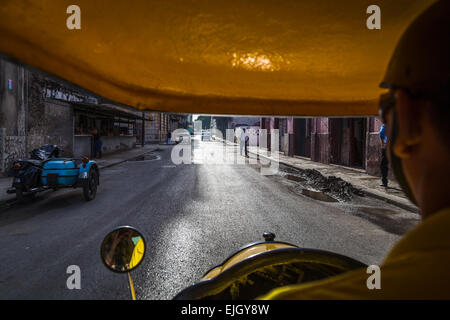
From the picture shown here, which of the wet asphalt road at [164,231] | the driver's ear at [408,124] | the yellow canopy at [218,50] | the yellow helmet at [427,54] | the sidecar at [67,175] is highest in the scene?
the yellow canopy at [218,50]

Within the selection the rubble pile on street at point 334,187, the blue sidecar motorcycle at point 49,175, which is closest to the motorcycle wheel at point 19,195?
the blue sidecar motorcycle at point 49,175

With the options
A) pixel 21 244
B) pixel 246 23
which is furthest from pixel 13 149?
pixel 246 23

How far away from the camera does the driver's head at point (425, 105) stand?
0.62m

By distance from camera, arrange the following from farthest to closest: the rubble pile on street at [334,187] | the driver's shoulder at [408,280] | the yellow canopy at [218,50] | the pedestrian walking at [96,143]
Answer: the pedestrian walking at [96,143]
the rubble pile on street at [334,187]
the yellow canopy at [218,50]
the driver's shoulder at [408,280]

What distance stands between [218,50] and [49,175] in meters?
6.72

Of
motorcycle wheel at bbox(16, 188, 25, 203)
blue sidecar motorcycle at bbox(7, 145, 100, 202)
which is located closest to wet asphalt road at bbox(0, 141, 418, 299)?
motorcycle wheel at bbox(16, 188, 25, 203)

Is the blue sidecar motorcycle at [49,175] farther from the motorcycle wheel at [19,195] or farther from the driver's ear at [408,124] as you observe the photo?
the driver's ear at [408,124]

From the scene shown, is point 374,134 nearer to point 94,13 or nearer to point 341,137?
point 341,137

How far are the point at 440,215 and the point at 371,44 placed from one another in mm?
1692

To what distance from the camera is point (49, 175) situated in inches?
268

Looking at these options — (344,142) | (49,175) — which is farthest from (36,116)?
(344,142)

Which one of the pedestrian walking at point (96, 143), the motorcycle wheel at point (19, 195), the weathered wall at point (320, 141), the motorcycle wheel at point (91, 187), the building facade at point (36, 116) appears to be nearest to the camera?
the motorcycle wheel at point (19, 195)

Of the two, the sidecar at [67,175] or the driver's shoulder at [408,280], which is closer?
the driver's shoulder at [408,280]

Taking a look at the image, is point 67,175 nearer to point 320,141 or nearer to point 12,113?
point 12,113
